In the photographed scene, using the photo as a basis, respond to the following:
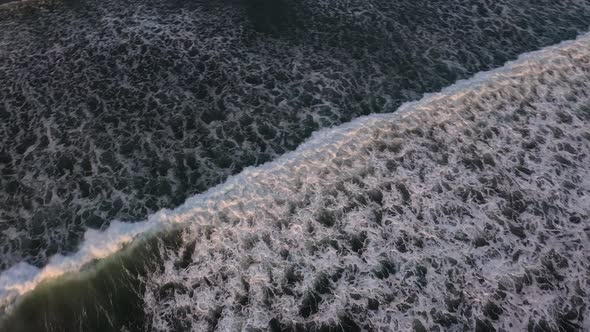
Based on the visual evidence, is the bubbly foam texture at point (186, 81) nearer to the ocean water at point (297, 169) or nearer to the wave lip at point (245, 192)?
the ocean water at point (297, 169)

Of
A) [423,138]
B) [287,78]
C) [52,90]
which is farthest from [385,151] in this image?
[52,90]

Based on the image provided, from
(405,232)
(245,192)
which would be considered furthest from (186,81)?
(405,232)

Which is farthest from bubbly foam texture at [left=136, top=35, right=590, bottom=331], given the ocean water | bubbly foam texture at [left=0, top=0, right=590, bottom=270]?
bubbly foam texture at [left=0, top=0, right=590, bottom=270]

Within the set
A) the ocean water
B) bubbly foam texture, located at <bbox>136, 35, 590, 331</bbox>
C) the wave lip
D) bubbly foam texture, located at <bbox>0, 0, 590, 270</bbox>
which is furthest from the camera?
bubbly foam texture, located at <bbox>0, 0, 590, 270</bbox>

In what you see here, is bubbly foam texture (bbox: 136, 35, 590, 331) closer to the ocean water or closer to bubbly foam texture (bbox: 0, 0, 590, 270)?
the ocean water

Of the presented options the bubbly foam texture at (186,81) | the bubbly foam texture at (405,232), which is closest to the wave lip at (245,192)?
the bubbly foam texture at (405,232)

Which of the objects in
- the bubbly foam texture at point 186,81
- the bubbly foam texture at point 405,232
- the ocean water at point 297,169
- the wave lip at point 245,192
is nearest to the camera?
the bubbly foam texture at point 405,232

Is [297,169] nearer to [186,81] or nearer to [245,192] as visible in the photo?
[245,192]
